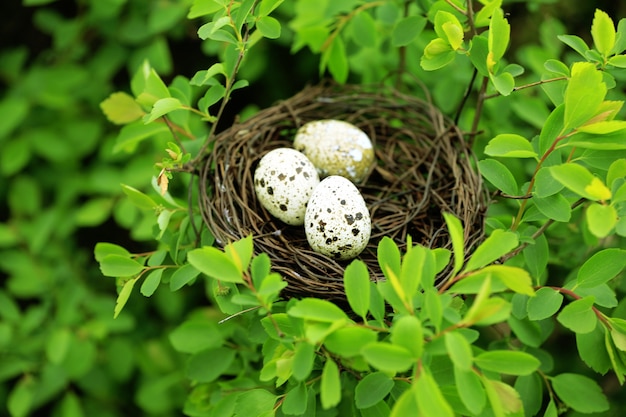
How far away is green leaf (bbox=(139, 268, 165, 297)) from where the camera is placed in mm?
895

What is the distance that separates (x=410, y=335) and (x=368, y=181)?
651mm

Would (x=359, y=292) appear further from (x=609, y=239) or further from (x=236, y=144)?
(x=609, y=239)

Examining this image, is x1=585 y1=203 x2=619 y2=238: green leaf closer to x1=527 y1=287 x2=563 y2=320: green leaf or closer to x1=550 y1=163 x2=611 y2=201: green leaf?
x1=550 y1=163 x2=611 y2=201: green leaf

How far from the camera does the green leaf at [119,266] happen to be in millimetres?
901

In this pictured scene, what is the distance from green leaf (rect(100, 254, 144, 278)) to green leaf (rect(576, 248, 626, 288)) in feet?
2.15

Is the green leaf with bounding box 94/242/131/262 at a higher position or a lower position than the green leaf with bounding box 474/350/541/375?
lower

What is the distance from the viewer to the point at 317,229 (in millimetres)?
1032

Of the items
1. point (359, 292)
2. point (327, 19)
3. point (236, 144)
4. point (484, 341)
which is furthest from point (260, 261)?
point (484, 341)

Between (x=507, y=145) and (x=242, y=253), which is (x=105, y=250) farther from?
(x=507, y=145)

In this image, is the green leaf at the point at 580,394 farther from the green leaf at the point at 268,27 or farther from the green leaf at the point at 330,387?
the green leaf at the point at 268,27

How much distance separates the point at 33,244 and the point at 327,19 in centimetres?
90

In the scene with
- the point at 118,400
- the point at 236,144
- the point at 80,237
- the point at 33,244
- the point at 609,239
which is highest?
the point at 236,144

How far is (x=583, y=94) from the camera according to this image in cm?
79

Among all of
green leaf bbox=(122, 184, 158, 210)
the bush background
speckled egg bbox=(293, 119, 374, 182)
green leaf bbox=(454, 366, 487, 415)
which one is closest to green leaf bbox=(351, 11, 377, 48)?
speckled egg bbox=(293, 119, 374, 182)
